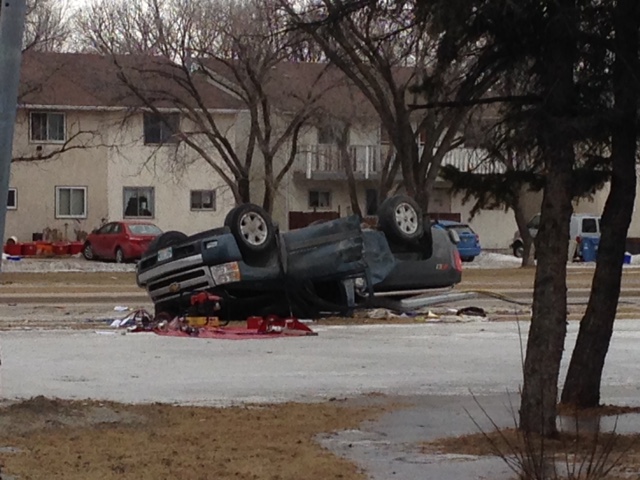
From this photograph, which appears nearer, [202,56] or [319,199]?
[202,56]

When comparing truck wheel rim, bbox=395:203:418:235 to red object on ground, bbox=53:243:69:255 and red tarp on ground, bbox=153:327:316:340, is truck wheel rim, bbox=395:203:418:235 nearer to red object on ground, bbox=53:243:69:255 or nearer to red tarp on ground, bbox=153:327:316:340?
red tarp on ground, bbox=153:327:316:340

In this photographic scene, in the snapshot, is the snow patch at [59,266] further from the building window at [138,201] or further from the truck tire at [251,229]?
the truck tire at [251,229]

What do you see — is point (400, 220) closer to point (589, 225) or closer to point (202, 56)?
point (202, 56)

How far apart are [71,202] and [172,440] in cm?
4095

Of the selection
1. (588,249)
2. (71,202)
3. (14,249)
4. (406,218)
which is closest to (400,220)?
(406,218)

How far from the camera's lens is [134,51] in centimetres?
3753

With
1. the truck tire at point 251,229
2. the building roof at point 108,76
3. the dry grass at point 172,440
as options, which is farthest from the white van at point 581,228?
the dry grass at point 172,440

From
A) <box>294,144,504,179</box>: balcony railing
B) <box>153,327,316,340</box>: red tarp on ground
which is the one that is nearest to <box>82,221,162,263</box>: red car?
<box>294,144,504,179</box>: balcony railing

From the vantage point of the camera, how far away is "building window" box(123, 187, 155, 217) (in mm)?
49219

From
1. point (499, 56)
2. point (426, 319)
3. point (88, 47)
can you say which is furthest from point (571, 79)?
point (88, 47)

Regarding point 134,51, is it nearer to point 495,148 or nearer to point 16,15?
point 495,148

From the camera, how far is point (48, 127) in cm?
4788

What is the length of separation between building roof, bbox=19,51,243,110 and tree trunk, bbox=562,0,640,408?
27311mm

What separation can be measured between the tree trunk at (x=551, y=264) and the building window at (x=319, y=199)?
4304 centimetres
